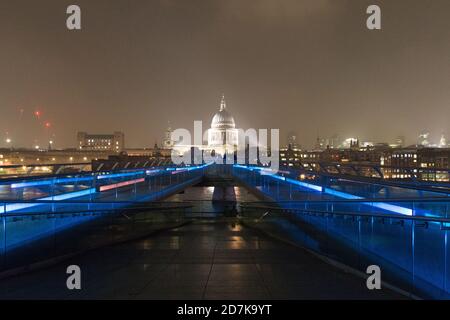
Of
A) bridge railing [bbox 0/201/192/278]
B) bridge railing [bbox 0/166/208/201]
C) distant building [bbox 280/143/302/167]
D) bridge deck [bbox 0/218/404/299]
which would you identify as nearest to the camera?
bridge deck [bbox 0/218/404/299]

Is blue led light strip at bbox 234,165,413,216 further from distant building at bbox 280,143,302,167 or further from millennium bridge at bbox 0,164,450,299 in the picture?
distant building at bbox 280,143,302,167

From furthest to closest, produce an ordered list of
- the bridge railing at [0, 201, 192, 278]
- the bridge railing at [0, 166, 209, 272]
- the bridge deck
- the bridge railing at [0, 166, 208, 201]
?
the bridge railing at [0, 166, 208, 201] → the bridge railing at [0, 166, 209, 272] → the bridge railing at [0, 201, 192, 278] → the bridge deck

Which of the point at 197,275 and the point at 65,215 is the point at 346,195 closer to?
the point at 197,275

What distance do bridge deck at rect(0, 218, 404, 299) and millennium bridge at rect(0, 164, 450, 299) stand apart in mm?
18

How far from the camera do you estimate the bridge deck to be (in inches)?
259

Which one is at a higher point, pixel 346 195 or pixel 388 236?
pixel 346 195

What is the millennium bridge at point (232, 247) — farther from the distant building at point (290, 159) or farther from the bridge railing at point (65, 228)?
the distant building at point (290, 159)

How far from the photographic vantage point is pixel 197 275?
25.0 ft

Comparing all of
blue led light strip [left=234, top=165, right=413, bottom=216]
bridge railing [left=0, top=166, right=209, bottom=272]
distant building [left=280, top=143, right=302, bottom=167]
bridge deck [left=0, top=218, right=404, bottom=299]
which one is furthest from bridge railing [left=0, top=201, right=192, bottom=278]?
distant building [left=280, top=143, right=302, bottom=167]

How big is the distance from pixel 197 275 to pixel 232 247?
2791 millimetres

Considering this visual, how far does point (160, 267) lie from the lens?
8.25 meters

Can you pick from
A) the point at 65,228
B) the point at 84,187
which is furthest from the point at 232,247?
the point at 84,187

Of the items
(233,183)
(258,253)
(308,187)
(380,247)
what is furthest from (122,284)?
(233,183)

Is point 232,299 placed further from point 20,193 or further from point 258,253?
point 20,193
